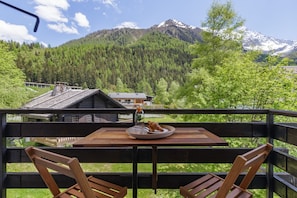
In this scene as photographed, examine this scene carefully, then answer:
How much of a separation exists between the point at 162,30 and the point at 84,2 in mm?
2708

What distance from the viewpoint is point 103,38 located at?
7.48m

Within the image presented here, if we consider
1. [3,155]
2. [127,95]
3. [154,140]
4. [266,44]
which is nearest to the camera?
[154,140]

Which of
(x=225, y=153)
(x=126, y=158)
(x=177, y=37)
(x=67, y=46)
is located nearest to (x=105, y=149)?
(x=126, y=158)

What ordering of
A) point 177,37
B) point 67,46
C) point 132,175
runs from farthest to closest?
1. point 177,37
2. point 67,46
3. point 132,175

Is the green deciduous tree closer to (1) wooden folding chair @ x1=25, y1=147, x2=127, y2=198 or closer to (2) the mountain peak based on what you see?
(2) the mountain peak

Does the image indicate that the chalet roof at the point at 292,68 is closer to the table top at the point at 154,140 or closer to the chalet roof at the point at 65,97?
the chalet roof at the point at 65,97

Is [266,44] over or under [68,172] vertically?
over

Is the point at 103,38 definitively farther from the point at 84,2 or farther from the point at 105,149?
the point at 105,149

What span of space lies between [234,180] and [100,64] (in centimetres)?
568

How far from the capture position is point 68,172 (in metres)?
1.25

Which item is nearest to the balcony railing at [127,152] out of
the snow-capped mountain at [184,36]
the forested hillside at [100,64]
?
the forested hillside at [100,64]

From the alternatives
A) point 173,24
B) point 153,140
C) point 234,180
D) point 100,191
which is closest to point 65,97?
point 173,24

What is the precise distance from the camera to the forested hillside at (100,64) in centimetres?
632

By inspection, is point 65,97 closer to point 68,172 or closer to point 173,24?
point 173,24
